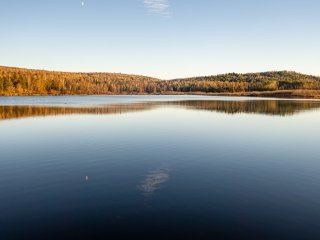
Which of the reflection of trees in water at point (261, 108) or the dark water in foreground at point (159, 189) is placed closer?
the dark water in foreground at point (159, 189)

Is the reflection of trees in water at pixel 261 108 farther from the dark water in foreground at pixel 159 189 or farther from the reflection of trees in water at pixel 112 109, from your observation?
the dark water in foreground at pixel 159 189

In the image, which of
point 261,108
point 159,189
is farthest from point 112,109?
point 159,189

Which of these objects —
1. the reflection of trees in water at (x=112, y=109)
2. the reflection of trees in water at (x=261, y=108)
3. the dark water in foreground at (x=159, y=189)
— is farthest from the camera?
the reflection of trees in water at (x=261, y=108)

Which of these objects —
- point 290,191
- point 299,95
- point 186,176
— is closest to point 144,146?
point 186,176

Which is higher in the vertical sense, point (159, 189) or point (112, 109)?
point (112, 109)

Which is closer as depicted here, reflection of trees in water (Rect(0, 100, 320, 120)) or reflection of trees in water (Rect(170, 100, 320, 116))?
reflection of trees in water (Rect(0, 100, 320, 120))

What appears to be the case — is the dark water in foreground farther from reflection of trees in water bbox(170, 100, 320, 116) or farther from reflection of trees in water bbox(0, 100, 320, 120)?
reflection of trees in water bbox(170, 100, 320, 116)

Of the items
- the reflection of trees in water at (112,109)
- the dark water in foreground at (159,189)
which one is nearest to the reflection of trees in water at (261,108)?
the reflection of trees in water at (112,109)

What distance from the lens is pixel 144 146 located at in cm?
2955

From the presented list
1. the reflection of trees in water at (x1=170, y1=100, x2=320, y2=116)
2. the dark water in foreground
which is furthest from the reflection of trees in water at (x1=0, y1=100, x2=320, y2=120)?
the dark water in foreground

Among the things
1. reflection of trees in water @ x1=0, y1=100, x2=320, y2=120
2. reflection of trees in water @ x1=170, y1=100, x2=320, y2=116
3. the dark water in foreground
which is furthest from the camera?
reflection of trees in water @ x1=170, y1=100, x2=320, y2=116

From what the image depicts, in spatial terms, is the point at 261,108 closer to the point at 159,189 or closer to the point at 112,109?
the point at 112,109

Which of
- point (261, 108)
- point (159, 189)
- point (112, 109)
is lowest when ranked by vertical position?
point (159, 189)

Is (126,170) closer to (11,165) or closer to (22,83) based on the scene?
(11,165)
